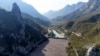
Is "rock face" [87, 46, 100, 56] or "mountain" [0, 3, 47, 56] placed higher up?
"mountain" [0, 3, 47, 56]

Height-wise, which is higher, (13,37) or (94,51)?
(13,37)

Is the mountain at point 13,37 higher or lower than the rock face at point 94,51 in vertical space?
higher

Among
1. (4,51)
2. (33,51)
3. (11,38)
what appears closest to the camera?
(4,51)

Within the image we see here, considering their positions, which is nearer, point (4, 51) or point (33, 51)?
point (4, 51)

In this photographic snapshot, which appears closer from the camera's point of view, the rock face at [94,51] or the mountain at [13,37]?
the rock face at [94,51]

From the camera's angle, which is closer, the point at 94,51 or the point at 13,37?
the point at 94,51

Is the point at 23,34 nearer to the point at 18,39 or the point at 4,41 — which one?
the point at 18,39

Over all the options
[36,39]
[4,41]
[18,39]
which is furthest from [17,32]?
[36,39]

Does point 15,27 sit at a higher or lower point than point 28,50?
higher

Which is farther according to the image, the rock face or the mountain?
the mountain

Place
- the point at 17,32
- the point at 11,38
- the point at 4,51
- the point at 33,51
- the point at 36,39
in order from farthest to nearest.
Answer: the point at 36,39 < the point at 33,51 < the point at 17,32 < the point at 11,38 < the point at 4,51
